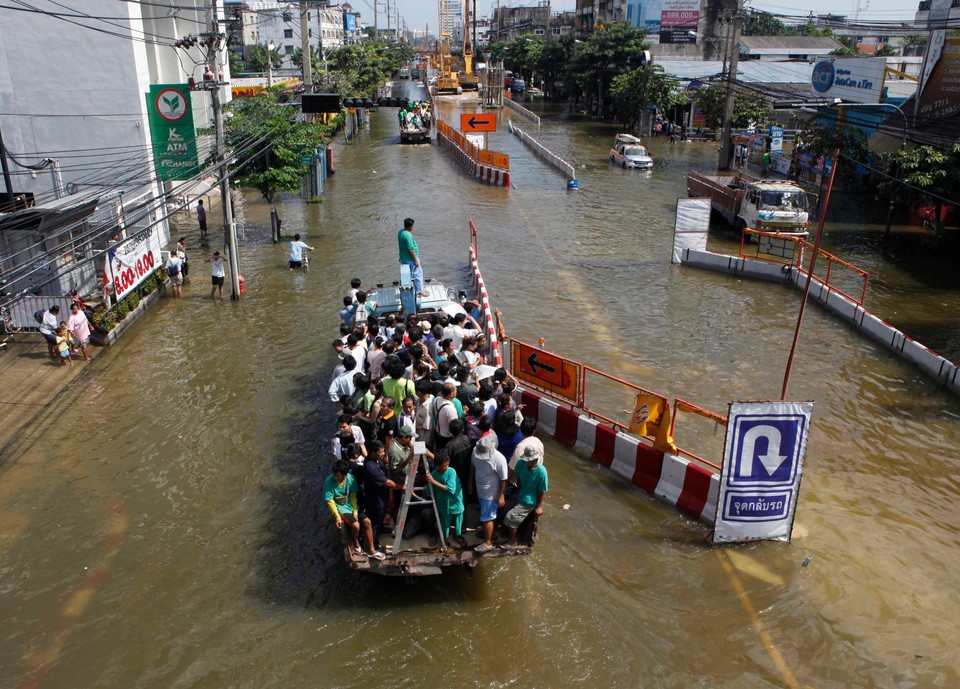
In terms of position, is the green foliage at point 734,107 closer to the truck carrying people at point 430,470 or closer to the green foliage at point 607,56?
the green foliage at point 607,56

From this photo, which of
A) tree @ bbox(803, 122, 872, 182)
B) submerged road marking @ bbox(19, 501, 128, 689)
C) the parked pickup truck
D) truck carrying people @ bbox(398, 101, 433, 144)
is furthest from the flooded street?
truck carrying people @ bbox(398, 101, 433, 144)

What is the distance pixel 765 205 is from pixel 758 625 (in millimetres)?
18190

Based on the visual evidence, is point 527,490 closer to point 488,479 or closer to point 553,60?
point 488,479

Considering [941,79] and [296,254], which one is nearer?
[296,254]

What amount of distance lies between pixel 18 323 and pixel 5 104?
410 inches

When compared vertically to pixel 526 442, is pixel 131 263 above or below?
below

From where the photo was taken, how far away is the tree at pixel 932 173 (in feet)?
70.8

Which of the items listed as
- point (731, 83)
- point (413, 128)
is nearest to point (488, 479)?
point (731, 83)

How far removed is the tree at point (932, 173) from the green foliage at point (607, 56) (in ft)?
132

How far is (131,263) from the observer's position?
55.7 ft

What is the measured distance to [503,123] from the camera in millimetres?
62750

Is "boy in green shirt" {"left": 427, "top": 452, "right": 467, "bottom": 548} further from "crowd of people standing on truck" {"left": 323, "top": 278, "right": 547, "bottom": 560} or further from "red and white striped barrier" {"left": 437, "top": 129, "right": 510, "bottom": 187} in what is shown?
"red and white striped barrier" {"left": 437, "top": 129, "right": 510, "bottom": 187}

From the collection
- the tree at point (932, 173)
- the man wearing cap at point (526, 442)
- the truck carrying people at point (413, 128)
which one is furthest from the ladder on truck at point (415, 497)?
the truck carrying people at point (413, 128)

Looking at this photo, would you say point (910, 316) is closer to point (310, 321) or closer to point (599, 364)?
point (599, 364)
